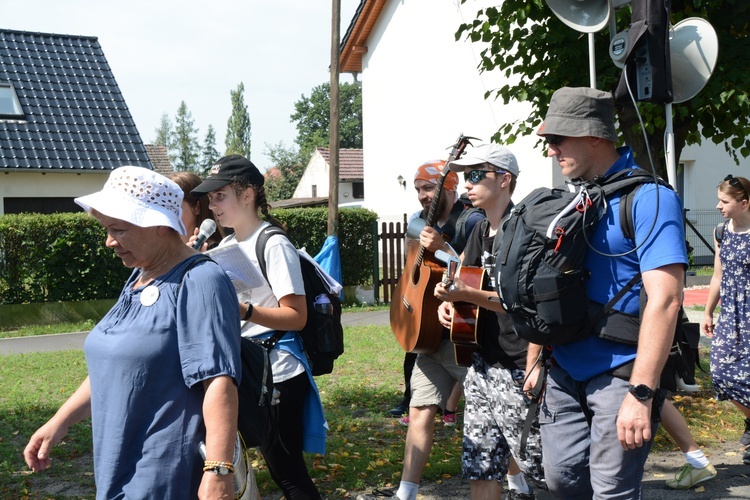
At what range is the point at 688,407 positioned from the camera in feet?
23.5

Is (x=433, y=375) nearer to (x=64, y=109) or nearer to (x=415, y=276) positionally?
(x=415, y=276)

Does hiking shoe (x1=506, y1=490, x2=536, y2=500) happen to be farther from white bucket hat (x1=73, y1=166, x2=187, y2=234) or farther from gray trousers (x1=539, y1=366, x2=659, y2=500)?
white bucket hat (x1=73, y1=166, x2=187, y2=234)

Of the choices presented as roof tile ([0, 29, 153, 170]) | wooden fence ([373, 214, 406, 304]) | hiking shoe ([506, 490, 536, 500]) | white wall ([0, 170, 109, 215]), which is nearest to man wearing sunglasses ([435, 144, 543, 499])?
hiking shoe ([506, 490, 536, 500])

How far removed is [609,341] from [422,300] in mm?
1739

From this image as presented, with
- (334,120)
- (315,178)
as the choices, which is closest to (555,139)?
(334,120)

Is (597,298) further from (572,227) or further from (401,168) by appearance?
(401,168)

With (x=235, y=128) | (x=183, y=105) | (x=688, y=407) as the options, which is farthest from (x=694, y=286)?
(x=183, y=105)

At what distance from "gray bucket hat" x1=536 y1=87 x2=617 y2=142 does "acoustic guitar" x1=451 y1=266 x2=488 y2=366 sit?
1071mm

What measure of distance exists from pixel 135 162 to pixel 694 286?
14.6m

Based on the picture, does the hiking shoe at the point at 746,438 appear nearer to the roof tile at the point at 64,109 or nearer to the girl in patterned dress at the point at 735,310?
the girl in patterned dress at the point at 735,310

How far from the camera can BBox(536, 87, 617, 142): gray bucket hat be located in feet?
10.00

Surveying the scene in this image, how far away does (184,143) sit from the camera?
358 ft

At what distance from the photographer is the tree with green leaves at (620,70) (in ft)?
23.9

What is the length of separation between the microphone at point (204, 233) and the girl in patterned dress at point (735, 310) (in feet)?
12.9
